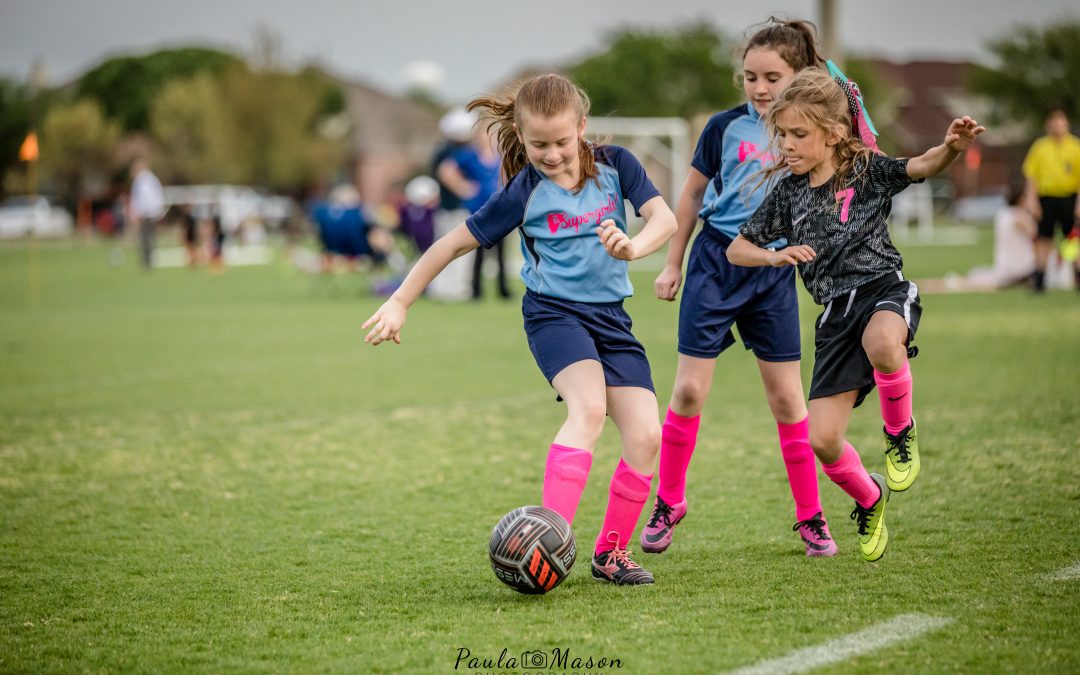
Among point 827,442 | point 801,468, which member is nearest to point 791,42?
point 827,442

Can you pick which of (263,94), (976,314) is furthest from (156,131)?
(976,314)

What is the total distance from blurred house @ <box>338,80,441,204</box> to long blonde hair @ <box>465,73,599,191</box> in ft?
237

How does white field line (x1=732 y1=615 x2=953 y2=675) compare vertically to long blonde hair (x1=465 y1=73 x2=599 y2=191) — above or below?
below

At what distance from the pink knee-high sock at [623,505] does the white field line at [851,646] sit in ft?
3.30

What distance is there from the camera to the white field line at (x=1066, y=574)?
406 cm

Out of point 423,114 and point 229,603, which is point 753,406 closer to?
point 229,603

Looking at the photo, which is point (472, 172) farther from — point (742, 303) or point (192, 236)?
point (192, 236)

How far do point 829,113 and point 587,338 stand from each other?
1.20 m

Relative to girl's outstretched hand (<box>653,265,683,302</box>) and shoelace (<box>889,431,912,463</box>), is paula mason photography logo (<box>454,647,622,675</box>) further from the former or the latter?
girl's outstretched hand (<box>653,265,683,302</box>)

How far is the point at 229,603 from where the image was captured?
414cm

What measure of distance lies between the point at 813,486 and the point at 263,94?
58.2 meters

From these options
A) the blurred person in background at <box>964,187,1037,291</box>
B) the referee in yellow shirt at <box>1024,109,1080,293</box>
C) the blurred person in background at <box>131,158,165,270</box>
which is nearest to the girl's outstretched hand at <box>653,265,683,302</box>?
the referee in yellow shirt at <box>1024,109,1080,293</box>

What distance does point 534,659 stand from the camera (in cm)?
346

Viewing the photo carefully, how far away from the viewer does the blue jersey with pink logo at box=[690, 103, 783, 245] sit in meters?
4.72
